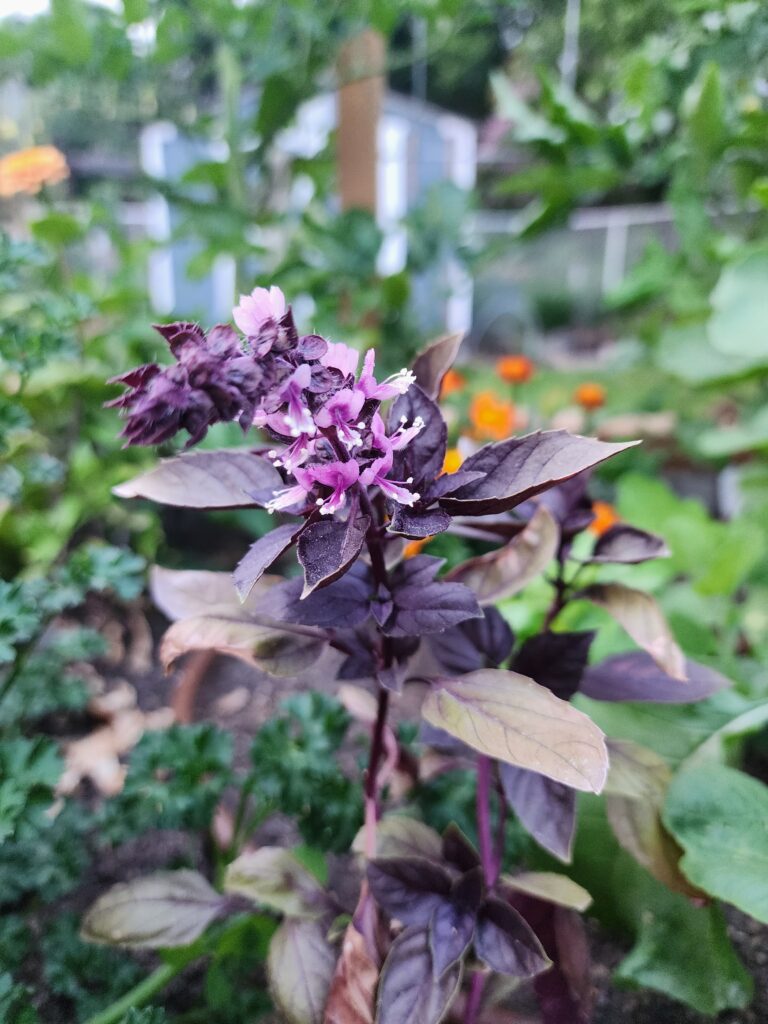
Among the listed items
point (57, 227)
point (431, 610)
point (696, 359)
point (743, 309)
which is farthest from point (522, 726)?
point (57, 227)

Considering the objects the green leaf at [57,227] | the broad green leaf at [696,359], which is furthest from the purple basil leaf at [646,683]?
the green leaf at [57,227]

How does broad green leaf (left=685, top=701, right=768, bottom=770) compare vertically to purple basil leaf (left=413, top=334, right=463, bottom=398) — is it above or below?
below

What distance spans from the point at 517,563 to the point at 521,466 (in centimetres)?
16

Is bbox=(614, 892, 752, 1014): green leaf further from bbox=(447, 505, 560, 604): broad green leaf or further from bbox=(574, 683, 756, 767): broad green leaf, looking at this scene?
bbox=(447, 505, 560, 604): broad green leaf

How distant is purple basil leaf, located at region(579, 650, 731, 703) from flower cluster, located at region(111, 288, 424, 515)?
0.31 m

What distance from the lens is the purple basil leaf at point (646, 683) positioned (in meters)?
0.61

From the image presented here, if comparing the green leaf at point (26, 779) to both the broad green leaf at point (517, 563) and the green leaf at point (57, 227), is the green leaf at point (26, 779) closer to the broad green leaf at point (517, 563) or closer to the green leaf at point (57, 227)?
the broad green leaf at point (517, 563)

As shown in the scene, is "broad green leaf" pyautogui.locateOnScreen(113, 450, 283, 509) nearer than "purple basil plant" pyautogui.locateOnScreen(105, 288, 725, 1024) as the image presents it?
No

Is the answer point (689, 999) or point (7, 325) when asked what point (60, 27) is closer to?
point (7, 325)

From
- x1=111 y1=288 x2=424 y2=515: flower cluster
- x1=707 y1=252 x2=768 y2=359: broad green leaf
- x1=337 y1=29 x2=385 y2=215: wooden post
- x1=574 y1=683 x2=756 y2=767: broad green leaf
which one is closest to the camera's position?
x1=111 y1=288 x2=424 y2=515: flower cluster

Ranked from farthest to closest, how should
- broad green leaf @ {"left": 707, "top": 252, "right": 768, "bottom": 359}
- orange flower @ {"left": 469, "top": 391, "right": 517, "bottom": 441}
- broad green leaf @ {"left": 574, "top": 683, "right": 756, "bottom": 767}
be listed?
orange flower @ {"left": 469, "top": 391, "right": 517, "bottom": 441} < broad green leaf @ {"left": 707, "top": 252, "right": 768, "bottom": 359} < broad green leaf @ {"left": 574, "top": 683, "right": 756, "bottom": 767}

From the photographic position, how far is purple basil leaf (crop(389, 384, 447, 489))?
46 centimetres

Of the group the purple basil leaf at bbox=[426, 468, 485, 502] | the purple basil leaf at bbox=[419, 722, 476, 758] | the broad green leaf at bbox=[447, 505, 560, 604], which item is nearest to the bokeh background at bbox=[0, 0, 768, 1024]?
the purple basil leaf at bbox=[419, 722, 476, 758]

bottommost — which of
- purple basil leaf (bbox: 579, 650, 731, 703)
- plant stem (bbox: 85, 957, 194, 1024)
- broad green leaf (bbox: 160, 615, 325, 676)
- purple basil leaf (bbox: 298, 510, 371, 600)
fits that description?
plant stem (bbox: 85, 957, 194, 1024)
